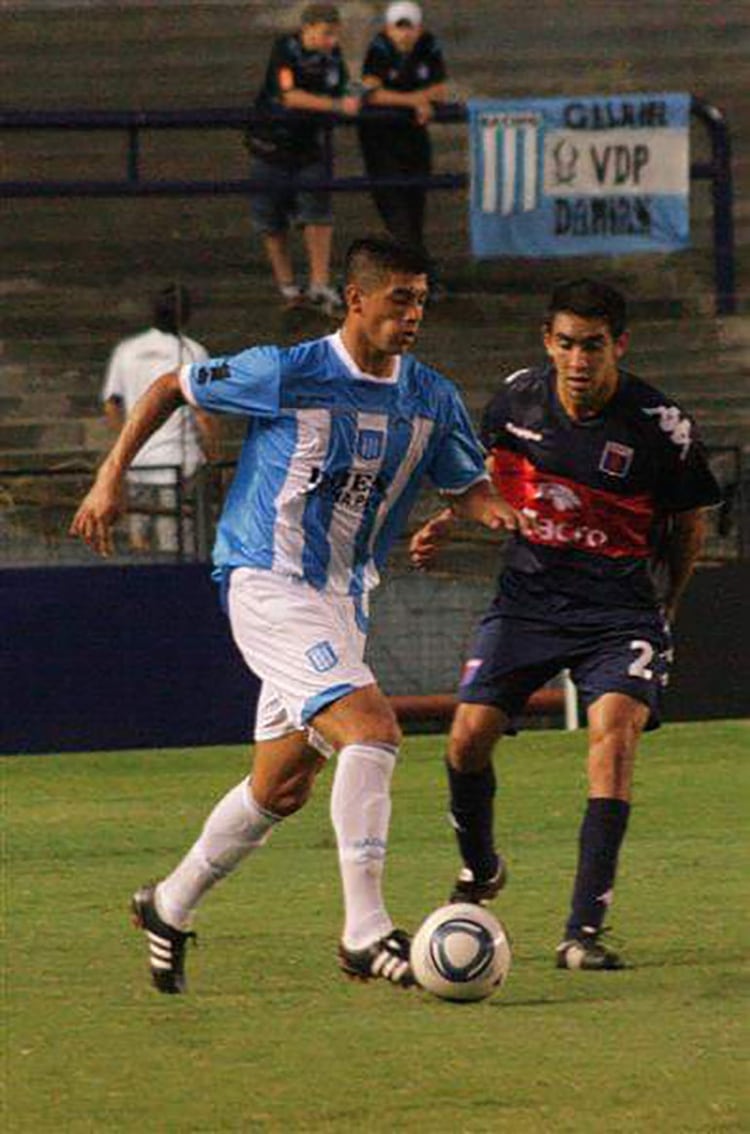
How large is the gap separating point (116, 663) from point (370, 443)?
317 inches

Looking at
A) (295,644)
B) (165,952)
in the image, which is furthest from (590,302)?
(165,952)

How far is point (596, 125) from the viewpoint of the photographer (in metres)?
19.1

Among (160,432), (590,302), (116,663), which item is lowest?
(116,663)

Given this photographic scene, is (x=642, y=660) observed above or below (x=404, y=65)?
below

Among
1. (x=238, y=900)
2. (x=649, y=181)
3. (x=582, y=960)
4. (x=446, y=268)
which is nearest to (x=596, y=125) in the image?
(x=649, y=181)

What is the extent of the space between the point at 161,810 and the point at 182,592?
2.81m

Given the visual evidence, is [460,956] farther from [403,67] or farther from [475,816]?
[403,67]

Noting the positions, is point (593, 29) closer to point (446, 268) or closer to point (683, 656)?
point (446, 268)

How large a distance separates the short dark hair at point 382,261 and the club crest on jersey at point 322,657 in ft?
3.12

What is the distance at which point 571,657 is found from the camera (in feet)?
31.3

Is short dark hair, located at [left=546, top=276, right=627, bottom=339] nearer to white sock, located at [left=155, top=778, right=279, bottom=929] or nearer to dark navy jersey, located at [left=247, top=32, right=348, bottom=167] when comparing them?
white sock, located at [left=155, top=778, right=279, bottom=929]

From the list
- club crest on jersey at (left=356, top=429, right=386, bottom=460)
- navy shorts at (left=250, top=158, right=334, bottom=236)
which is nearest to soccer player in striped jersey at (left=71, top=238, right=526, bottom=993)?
club crest on jersey at (left=356, top=429, right=386, bottom=460)

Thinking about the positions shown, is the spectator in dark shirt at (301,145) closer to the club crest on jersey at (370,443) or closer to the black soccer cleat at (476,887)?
the black soccer cleat at (476,887)

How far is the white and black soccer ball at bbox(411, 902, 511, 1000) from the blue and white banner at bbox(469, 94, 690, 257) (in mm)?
11439
